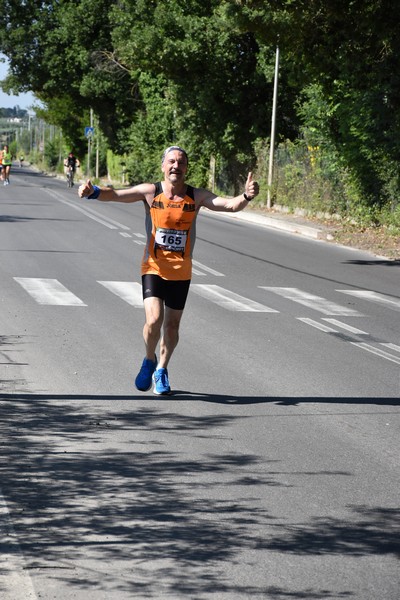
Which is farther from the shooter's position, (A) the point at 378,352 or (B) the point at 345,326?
(B) the point at 345,326

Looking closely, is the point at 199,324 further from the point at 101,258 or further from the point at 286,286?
the point at 101,258

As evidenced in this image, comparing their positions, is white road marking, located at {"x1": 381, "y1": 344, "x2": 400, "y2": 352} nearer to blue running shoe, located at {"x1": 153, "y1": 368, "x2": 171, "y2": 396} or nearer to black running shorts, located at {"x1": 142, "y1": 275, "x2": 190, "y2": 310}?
black running shorts, located at {"x1": 142, "y1": 275, "x2": 190, "y2": 310}

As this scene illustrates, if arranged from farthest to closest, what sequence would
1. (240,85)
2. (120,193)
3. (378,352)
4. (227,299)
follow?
(240,85), (227,299), (378,352), (120,193)

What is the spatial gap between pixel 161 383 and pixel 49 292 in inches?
239

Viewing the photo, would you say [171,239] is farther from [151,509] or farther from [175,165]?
[151,509]

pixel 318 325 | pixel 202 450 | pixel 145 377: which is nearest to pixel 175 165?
pixel 145 377

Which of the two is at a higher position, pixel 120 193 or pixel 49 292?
pixel 120 193

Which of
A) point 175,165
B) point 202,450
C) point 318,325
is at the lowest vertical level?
point 318,325

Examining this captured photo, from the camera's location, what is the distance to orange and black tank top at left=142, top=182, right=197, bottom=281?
870 cm

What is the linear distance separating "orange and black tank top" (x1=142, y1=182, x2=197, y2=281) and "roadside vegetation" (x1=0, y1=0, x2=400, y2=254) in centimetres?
1386

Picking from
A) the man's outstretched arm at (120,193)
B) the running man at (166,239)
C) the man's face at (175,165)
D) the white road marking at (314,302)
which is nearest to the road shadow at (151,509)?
the running man at (166,239)

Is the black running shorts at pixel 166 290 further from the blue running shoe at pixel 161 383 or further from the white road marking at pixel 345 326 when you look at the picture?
the white road marking at pixel 345 326

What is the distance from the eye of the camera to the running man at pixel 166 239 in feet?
28.4

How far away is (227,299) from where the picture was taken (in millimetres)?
14711
